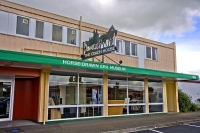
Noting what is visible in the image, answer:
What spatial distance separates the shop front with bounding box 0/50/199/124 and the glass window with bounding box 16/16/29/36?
224cm

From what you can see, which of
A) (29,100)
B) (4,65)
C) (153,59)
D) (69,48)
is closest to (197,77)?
(153,59)

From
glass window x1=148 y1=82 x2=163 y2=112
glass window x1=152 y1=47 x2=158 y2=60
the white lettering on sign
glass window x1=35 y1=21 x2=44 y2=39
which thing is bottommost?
glass window x1=148 y1=82 x2=163 y2=112

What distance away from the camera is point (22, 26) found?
12.3m

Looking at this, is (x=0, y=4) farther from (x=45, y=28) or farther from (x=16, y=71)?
(x=16, y=71)

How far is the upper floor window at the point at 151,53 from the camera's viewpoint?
59.4 ft

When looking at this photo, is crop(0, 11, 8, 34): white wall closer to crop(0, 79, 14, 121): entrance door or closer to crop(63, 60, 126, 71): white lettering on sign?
crop(0, 79, 14, 121): entrance door

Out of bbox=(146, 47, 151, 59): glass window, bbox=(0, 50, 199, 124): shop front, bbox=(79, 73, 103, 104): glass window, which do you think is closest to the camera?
bbox=(0, 50, 199, 124): shop front

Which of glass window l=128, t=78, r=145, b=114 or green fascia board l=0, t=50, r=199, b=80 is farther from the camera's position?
glass window l=128, t=78, r=145, b=114

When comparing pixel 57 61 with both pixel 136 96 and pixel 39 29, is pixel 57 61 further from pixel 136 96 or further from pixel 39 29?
pixel 136 96

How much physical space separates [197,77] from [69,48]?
10.5 m

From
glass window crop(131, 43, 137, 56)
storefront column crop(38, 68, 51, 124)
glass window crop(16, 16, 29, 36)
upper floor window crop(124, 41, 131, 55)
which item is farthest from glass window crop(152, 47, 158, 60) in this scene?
glass window crop(16, 16, 29, 36)

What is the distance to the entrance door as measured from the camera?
11.5m

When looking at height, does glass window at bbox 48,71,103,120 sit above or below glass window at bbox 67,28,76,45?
below

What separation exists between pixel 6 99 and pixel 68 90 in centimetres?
335
